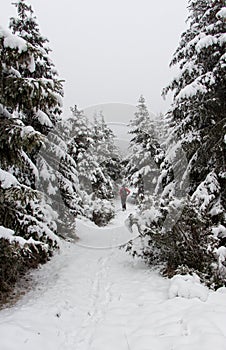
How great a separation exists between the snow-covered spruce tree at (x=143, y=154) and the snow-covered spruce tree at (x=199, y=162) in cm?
824

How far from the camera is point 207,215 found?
774 centimetres

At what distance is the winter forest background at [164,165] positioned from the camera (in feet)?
18.2

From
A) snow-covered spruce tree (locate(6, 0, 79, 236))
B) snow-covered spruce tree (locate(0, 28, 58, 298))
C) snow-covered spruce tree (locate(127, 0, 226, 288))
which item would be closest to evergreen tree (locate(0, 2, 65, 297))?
snow-covered spruce tree (locate(0, 28, 58, 298))

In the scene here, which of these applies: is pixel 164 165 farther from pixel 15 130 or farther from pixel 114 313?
pixel 15 130

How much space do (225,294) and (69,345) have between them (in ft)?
10.2

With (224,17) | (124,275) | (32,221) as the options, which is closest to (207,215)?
(124,275)

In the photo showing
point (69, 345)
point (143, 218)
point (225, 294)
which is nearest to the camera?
point (69, 345)

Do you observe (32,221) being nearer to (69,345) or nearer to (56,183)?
(69,345)

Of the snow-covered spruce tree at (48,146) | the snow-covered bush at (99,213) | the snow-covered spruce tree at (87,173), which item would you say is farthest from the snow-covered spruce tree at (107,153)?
the snow-covered spruce tree at (48,146)

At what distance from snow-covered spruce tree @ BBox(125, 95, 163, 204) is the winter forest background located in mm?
8183

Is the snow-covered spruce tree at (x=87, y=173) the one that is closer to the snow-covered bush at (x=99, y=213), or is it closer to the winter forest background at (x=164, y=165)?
the snow-covered bush at (x=99, y=213)

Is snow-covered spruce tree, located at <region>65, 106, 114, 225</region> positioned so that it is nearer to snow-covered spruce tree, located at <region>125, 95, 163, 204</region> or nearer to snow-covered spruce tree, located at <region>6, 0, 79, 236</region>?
snow-covered spruce tree, located at <region>125, 95, 163, 204</region>

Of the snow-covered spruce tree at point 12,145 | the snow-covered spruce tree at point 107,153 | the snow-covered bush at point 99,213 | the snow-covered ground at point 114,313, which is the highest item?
the snow-covered spruce tree at point 107,153

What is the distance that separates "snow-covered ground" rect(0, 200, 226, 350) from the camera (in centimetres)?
426
